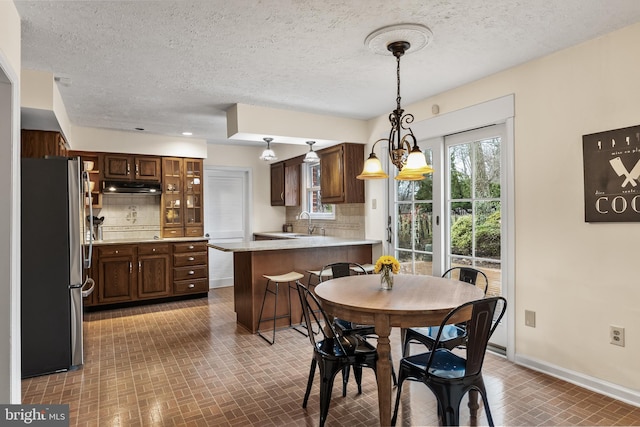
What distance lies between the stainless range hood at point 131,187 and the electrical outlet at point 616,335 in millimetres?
5406

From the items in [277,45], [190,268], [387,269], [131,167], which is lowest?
[190,268]

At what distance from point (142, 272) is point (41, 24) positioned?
3534mm

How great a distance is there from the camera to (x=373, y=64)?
304cm

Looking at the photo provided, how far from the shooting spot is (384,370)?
2119 millimetres

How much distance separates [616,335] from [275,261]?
3048 mm

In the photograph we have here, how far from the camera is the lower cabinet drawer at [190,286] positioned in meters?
5.45

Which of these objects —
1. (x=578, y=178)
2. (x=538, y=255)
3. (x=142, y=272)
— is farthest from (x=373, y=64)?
(x=142, y=272)

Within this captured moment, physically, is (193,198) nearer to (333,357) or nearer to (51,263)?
(51,263)

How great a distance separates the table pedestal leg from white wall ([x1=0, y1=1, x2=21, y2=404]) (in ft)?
6.61

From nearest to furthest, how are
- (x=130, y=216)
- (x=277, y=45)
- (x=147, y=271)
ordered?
1. (x=277, y=45)
2. (x=147, y=271)
3. (x=130, y=216)

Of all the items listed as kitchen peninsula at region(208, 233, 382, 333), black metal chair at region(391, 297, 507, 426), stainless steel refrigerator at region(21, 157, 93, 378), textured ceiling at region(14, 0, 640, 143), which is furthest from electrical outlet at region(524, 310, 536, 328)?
stainless steel refrigerator at region(21, 157, 93, 378)

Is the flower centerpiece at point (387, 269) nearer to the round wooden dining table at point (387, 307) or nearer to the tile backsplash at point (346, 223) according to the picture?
the round wooden dining table at point (387, 307)

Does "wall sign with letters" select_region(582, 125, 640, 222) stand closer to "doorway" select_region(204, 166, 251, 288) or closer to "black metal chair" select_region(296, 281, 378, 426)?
"black metal chair" select_region(296, 281, 378, 426)

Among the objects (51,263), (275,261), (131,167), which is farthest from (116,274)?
(275,261)
